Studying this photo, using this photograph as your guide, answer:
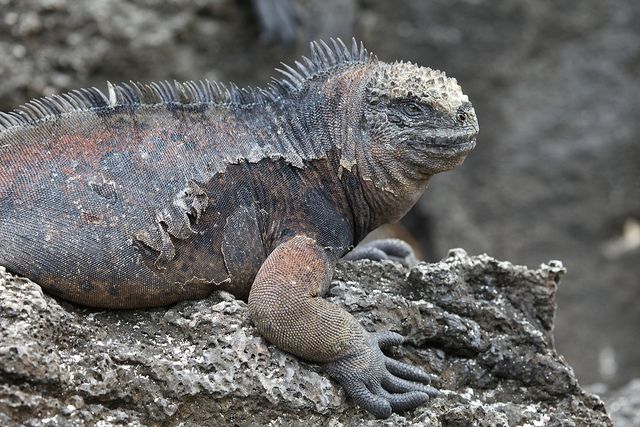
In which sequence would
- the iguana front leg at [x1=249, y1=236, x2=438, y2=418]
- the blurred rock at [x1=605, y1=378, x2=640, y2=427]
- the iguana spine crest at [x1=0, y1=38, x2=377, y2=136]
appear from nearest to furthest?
1. the iguana front leg at [x1=249, y1=236, x2=438, y2=418]
2. the iguana spine crest at [x1=0, y1=38, x2=377, y2=136]
3. the blurred rock at [x1=605, y1=378, x2=640, y2=427]

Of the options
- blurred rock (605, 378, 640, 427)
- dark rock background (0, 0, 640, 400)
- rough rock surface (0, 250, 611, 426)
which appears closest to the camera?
rough rock surface (0, 250, 611, 426)

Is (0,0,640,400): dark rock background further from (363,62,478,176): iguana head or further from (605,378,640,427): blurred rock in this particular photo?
(363,62,478,176): iguana head

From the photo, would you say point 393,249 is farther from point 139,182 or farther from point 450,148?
point 139,182

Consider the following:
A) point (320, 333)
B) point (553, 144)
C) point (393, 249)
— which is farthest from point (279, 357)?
point (553, 144)

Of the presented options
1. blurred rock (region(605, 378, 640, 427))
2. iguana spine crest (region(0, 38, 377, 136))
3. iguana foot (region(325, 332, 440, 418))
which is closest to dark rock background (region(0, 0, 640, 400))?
blurred rock (region(605, 378, 640, 427))

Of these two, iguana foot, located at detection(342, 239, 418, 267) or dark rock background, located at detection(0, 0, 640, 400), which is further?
dark rock background, located at detection(0, 0, 640, 400)

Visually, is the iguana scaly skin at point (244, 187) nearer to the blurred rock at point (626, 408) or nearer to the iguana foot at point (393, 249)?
the iguana foot at point (393, 249)

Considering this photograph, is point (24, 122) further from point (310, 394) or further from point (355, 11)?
point (355, 11)

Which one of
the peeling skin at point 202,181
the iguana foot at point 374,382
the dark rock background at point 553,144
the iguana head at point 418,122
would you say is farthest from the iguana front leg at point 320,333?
the dark rock background at point 553,144
